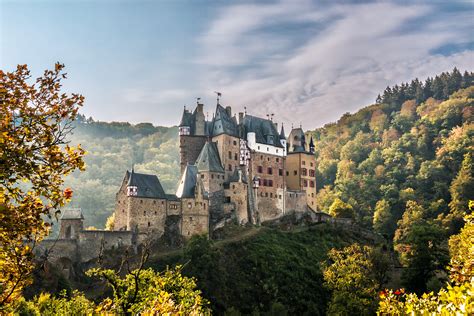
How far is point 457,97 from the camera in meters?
119

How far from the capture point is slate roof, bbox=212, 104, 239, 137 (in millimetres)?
65312

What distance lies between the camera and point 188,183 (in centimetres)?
5797

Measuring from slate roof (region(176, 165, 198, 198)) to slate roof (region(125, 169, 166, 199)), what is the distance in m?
2.12

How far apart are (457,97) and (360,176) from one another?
35329mm

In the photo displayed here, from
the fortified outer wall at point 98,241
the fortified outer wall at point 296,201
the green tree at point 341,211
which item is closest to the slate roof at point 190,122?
the fortified outer wall at point 296,201

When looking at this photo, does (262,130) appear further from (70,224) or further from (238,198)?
(70,224)

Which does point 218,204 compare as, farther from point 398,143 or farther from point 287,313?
point 398,143

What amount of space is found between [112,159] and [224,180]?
67613 mm

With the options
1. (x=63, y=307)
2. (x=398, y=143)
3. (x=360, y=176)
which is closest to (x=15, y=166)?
(x=63, y=307)

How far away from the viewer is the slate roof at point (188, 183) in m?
57.2

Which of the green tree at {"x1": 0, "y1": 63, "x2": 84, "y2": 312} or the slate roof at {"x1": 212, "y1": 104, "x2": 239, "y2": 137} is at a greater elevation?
the slate roof at {"x1": 212, "y1": 104, "x2": 239, "y2": 137}

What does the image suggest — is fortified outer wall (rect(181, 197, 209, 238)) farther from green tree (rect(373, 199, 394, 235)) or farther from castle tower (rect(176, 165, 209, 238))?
green tree (rect(373, 199, 394, 235))

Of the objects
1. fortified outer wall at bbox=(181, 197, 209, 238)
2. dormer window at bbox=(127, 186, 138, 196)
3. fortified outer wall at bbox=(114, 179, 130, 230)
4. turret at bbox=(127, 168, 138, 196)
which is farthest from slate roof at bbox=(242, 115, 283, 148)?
fortified outer wall at bbox=(114, 179, 130, 230)

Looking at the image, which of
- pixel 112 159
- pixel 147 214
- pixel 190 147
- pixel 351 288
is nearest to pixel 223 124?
pixel 190 147
